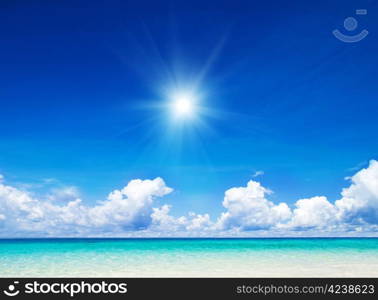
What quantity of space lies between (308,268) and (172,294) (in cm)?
521

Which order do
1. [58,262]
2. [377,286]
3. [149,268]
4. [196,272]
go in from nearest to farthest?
[377,286] < [196,272] < [149,268] < [58,262]

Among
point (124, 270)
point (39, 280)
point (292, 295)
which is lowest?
point (292, 295)

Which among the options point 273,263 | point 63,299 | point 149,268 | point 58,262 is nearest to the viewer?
point 63,299

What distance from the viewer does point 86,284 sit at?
191 inches

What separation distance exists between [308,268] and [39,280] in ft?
21.5

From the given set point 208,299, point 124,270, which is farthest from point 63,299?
point 124,270

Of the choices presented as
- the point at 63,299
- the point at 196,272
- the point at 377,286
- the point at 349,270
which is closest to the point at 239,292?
the point at 377,286

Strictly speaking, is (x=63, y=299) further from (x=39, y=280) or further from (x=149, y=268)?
(x=149, y=268)

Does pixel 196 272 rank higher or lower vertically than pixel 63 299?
higher

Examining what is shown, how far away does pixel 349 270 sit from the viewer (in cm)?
880

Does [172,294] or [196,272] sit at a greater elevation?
[196,272]

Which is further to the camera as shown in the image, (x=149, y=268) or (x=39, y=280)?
(x=149, y=268)

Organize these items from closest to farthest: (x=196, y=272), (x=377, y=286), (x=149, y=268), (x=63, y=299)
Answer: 1. (x=63, y=299)
2. (x=377, y=286)
3. (x=196, y=272)
4. (x=149, y=268)

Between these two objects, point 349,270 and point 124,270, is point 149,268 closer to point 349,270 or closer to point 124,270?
point 124,270
